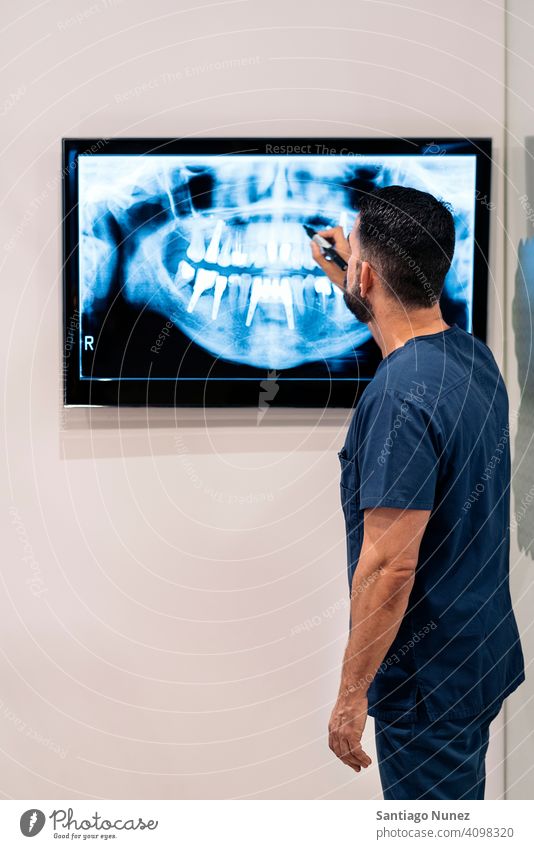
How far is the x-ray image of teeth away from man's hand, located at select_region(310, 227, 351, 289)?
2 centimetres

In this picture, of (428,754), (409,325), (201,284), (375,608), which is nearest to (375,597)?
(375,608)

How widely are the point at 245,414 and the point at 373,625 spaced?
0.73 meters

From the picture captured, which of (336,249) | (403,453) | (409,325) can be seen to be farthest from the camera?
(336,249)

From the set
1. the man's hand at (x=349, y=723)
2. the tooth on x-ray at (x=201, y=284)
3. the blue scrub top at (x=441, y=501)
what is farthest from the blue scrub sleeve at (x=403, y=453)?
the tooth on x-ray at (x=201, y=284)

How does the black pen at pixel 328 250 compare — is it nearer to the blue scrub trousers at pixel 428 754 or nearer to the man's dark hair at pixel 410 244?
the man's dark hair at pixel 410 244

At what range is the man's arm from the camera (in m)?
1.25

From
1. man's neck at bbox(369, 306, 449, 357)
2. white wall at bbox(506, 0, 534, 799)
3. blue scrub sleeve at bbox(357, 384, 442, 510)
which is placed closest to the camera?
blue scrub sleeve at bbox(357, 384, 442, 510)

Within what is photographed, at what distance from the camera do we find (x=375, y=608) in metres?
1.27

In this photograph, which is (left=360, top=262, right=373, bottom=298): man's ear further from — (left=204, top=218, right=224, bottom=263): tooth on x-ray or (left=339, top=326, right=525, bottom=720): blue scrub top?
(left=204, top=218, right=224, bottom=263): tooth on x-ray

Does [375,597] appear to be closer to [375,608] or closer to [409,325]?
[375,608]

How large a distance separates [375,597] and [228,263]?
856 millimetres

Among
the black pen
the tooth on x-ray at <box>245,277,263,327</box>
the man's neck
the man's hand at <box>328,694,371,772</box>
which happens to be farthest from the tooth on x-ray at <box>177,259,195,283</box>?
the man's hand at <box>328,694,371,772</box>

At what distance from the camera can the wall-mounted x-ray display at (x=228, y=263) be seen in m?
1.82

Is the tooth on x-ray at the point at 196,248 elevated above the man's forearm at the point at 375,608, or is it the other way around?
the tooth on x-ray at the point at 196,248
